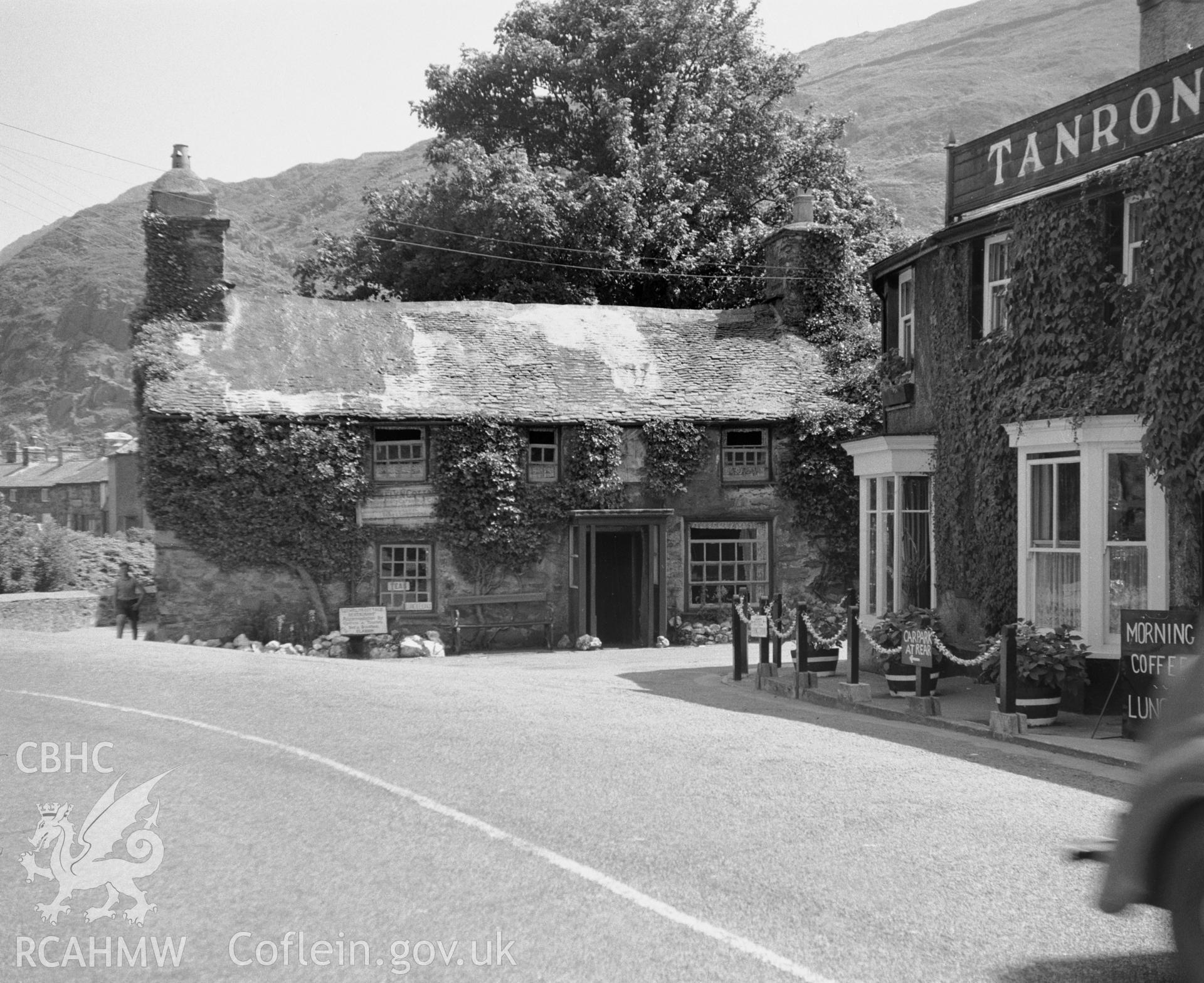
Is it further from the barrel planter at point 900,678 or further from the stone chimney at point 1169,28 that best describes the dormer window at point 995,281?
the barrel planter at point 900,678

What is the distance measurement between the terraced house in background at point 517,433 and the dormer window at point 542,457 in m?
0.04

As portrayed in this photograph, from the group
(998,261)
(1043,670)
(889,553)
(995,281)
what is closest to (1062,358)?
(995,281)

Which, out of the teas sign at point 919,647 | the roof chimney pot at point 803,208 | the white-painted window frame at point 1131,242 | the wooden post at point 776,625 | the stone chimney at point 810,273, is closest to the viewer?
the teas sign at point 919,647

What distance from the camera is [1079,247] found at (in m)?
14.8

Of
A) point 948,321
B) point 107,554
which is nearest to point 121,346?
point 107,554

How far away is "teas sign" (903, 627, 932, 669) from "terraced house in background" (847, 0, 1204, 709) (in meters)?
1.62

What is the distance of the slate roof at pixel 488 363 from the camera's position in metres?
26.3

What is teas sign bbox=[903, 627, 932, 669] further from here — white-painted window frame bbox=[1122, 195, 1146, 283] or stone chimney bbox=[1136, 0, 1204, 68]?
stone chimney bbox=[1136, 0, 1204, 68]

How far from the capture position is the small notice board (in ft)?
80.2

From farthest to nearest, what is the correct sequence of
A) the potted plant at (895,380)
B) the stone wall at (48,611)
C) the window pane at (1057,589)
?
the stone wall at (48,611)
the potted plant at (895,380)
the window pane at (1057,589)

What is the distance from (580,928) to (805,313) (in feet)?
84.9

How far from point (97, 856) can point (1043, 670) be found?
908 centimetres

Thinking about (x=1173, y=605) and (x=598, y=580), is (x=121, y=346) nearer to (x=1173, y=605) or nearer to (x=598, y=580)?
(x=598, y=580)

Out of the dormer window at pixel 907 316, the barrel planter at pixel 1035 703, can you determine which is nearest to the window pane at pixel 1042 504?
the barrel planter at pixel 1035 703
